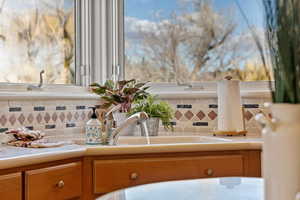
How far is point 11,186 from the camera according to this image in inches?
63.9

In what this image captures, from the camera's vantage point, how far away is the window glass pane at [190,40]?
2.86 m

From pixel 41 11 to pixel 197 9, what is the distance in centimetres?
107

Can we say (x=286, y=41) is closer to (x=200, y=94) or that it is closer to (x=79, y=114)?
(x=200, y=94)

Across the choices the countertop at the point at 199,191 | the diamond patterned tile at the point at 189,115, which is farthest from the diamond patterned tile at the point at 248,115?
the countertop at the point at 199,191

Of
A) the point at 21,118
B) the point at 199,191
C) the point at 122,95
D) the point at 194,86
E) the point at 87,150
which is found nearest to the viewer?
the point at 199,191

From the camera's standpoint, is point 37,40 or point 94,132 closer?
point 94,132

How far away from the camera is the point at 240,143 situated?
2.11m

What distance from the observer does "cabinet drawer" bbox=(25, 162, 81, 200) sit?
5.59 feet

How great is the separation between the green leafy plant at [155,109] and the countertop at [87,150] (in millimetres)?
630

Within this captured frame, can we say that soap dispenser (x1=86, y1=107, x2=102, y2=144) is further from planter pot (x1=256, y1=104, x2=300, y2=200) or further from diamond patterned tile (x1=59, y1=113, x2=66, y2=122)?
planter pot (x1=256, y1=104, x2=300, y2=200)

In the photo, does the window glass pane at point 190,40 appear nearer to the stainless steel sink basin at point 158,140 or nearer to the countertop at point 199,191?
the stainless steel sink basin at point 158,140

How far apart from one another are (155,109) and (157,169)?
0.68 m

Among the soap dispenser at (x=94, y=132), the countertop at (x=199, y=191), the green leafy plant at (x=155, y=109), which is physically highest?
the green leafy plant at (x=155, y=109)

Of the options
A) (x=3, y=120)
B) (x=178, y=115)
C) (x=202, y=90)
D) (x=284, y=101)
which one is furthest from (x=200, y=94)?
(x=284, y=101)
